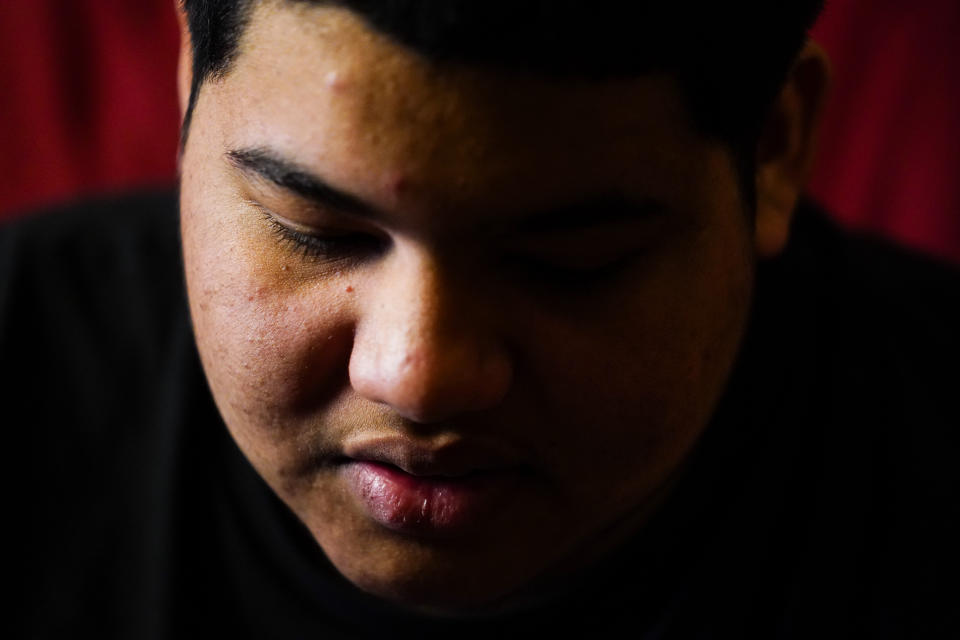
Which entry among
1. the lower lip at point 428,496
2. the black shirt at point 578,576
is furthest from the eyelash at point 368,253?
the black shirt at point 578,576

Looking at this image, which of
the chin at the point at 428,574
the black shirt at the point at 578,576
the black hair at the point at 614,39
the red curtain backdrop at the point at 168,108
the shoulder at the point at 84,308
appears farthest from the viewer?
the red curtain backdrop at the point at 168,108

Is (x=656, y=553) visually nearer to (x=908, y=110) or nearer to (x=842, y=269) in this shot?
(x=842, y=269)

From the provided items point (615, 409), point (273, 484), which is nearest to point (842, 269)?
point (615, 409)

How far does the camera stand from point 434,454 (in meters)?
0.49

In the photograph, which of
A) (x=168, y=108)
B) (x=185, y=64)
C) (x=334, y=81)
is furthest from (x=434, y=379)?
(x=168, y=108)

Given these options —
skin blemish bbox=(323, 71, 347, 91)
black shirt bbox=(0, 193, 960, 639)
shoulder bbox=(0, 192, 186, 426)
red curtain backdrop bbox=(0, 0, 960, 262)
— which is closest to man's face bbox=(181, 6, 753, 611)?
skin blemish bbox=(323, 71, 347, 91)

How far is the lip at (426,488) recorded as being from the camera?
0.50 metres

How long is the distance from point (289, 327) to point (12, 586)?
0.41 m

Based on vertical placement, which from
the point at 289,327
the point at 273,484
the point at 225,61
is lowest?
the point at 273,484

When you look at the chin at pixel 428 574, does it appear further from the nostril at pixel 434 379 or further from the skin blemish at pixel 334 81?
the skin blemish at pixel 334 81

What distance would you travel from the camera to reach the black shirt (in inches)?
26.4

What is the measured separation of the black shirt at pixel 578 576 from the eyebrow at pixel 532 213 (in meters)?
0.28

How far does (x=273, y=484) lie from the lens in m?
0.55

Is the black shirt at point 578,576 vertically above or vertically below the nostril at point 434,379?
below
